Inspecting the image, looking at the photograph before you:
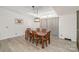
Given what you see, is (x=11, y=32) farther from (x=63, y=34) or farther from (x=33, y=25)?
(x=63, y=34)

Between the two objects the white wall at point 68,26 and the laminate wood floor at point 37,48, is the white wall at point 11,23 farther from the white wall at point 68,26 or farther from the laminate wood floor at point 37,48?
the white wall at point 68,26

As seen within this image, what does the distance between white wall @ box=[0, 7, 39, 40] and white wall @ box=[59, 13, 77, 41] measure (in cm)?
372

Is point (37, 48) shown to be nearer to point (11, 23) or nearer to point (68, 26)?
point (68, 26)

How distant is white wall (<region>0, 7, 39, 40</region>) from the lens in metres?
6.75

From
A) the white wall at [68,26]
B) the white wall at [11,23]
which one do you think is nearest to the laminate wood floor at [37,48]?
the white wall at [68,26]

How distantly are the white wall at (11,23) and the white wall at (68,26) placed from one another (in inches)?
146

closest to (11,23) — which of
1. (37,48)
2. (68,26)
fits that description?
(37,48)

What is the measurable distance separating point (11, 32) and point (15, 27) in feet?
2.26

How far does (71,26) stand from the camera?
19.2ft

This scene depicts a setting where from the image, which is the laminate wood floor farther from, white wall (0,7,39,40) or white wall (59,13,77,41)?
white wall (0,7,39,40)

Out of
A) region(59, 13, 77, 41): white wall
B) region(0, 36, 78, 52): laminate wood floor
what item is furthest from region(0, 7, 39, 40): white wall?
region(59, 13, 77, 41): white wall

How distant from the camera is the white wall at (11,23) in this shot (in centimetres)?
675
